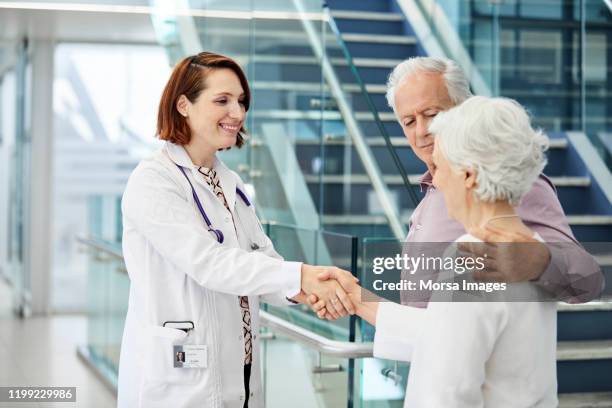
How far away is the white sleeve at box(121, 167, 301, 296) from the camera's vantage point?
2312 millimetres

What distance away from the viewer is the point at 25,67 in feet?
35.9

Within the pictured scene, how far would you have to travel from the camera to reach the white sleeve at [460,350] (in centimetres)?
171

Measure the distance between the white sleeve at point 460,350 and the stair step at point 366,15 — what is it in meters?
6.20

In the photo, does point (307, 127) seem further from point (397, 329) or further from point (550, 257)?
point (550, 257)

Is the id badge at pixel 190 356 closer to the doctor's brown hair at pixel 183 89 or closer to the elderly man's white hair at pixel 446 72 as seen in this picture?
the doctor's brown hair at pixel 183 89

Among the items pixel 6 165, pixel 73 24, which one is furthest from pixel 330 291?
pixel 6 165

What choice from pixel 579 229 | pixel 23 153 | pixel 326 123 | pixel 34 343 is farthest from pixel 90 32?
pixel 579 229

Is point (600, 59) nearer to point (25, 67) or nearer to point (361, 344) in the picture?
point (361, 344)

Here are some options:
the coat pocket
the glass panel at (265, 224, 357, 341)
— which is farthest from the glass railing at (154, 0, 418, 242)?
the coat pocket

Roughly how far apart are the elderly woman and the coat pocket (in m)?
0.73

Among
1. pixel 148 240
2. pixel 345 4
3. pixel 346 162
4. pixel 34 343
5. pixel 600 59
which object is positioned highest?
pixel 345 4

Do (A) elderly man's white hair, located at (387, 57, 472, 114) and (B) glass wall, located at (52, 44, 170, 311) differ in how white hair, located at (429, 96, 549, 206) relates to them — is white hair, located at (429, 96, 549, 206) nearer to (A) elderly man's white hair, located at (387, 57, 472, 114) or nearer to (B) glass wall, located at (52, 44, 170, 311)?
(A) elderly man's white hair, located at (387, 57, 472, 114)

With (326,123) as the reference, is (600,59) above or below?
above

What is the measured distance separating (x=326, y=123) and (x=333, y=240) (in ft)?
6.84
